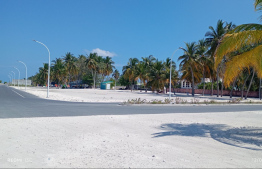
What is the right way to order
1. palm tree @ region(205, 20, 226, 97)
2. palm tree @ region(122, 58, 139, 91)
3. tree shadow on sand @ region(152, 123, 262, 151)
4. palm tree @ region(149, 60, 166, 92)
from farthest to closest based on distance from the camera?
palm tree @ region(122, 58, 139, 91) → palm tree @ region(149, 60, 166, 92) → palm tree @ region(205, 20, 226, 97) → tree shadow on sand @ region(152, 123, 262, 151)

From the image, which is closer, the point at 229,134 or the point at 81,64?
the point at 229,134

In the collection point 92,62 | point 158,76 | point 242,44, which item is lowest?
point 242,44

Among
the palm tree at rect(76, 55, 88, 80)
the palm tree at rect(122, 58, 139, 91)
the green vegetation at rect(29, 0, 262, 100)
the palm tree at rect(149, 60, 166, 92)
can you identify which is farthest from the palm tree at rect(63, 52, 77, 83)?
the palm tree at rect(149, 60, 166, 92)

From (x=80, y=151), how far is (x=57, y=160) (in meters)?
0.82

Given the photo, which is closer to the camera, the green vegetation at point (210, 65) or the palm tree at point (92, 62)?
the green vegetation at point (210, 65)

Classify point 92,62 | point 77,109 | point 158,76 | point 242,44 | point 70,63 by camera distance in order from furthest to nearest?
point 70,63 → point 92,62 → point 158,76 → point 77,109 → point 242,44

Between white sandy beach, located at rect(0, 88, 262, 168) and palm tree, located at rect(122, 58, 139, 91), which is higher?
palm tree, located at rect(122, 58, 139, 91)

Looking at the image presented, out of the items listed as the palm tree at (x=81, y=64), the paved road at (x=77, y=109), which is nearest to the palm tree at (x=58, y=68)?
the palm tree at (x=81, y=64)

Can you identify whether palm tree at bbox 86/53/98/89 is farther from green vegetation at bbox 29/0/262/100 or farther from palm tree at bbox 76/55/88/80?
palm tree at bbox 76/55/88/80

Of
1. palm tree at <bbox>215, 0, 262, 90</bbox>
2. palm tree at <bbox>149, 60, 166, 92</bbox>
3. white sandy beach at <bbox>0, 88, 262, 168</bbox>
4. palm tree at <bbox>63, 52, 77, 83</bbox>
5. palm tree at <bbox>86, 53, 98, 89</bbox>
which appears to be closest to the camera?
white sandy beach at <bbox>0, 88, 262, 168</bbox>

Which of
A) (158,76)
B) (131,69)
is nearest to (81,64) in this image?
(131,69)

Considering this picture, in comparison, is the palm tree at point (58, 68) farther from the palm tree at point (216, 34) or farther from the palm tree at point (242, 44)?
the palm tree at point (242, 44)

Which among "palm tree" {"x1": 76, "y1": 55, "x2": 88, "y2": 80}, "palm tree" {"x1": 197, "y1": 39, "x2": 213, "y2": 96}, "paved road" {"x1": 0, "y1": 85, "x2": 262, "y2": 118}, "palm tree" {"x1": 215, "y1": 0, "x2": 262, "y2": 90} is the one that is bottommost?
"paved road" {"x1": 0, "y1": 85, "x2": 262, "y2": 118}

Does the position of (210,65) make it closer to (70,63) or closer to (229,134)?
(229,134)
